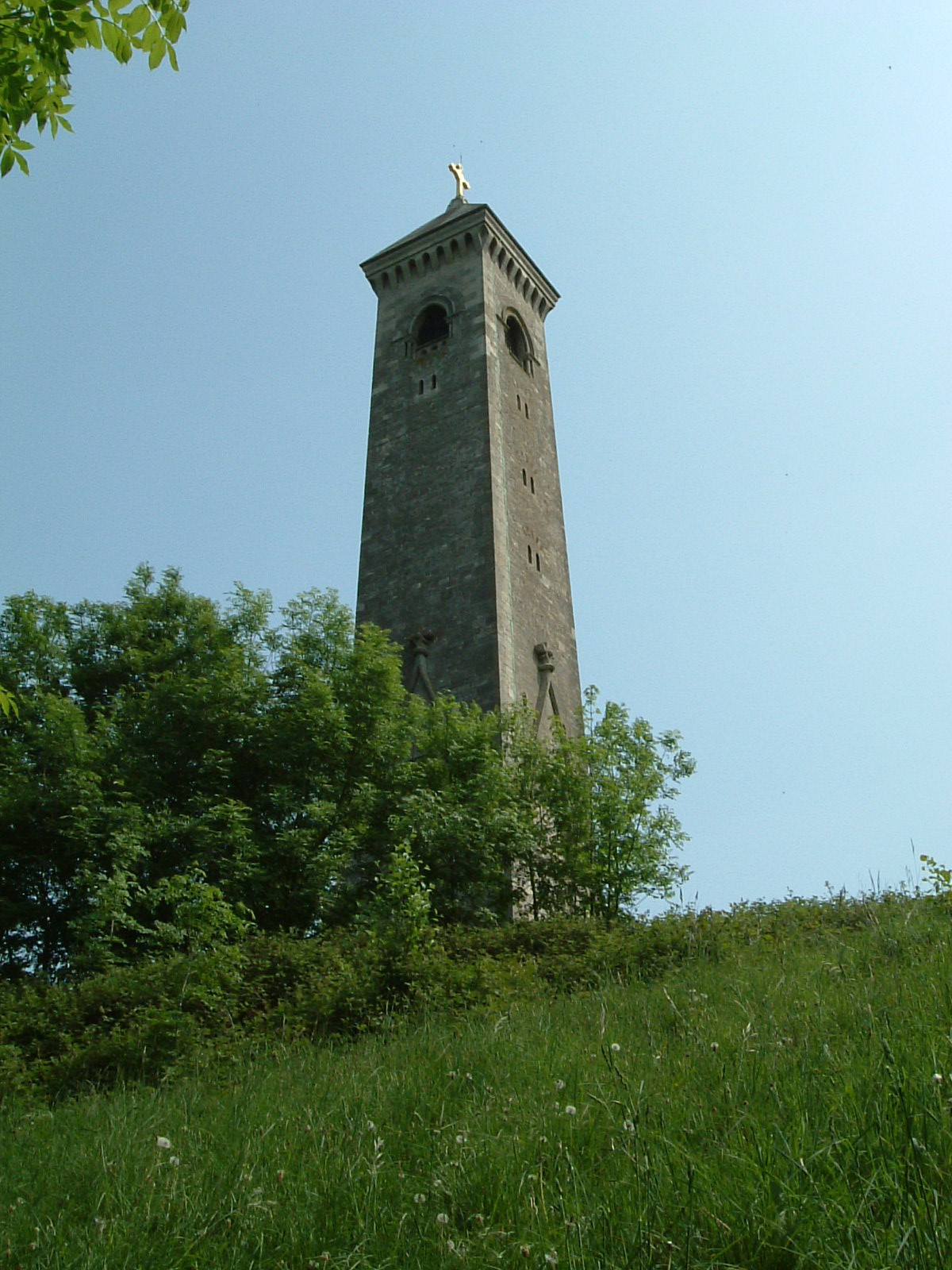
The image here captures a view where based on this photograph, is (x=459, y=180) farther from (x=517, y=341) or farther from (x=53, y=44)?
(x=53, y=44)

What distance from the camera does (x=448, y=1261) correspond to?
357cm

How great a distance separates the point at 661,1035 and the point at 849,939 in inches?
149

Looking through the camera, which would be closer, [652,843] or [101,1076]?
[101,1076]

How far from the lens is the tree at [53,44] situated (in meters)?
5.76

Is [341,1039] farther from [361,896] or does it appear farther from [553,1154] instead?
[361,896]

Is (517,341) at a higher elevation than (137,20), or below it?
higher

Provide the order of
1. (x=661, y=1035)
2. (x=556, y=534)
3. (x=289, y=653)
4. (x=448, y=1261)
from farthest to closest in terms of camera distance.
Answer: (x=556, y=534), (x=289, y=653), (x=661, y=1035), (x=448, y=1261)

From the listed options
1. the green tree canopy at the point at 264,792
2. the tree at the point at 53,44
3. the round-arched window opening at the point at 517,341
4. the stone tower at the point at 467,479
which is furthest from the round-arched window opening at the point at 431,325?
Result: the tree at the point at 53,44

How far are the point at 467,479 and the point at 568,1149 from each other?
82.6 ft

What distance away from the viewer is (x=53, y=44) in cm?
606

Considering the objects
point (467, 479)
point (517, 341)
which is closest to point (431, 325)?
point (517, 341)

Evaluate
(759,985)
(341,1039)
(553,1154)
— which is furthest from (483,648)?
(553,1154)

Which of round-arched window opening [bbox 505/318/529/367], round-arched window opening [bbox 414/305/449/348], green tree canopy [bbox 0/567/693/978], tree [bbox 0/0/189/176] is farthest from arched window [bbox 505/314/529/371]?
tree [bbox 0/0/189/176]

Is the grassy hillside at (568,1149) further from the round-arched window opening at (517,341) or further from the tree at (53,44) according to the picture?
the round-arched window opening at (517,341)
